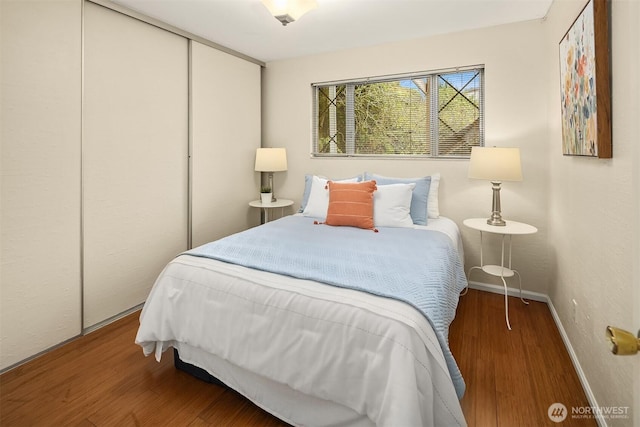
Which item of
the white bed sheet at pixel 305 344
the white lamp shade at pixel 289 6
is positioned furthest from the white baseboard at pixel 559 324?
the white lamp shade at pixel 289 6

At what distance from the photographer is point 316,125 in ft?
13.3

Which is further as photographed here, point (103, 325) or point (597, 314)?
point (103, 325)

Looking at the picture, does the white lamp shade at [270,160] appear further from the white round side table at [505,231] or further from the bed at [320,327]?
the white round side table at [505,231]

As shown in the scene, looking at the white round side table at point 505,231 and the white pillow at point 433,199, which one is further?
the white pillow at point 433,199

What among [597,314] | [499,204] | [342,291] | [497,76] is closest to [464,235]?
[499,204]

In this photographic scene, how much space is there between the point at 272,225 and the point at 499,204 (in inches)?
75.4

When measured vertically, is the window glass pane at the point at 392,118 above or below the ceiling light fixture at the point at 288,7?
below

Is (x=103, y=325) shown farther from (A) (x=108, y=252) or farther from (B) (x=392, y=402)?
(B) (x=392, y=402)

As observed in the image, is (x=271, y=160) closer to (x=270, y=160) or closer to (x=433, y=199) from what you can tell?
(x=270, y=160)

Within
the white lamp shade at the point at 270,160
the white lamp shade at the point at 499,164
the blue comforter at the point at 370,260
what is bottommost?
the blue comforter at the point at 370,260

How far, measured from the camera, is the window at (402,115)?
129 inches

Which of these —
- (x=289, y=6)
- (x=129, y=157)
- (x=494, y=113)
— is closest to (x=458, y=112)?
(x=494, y=113)

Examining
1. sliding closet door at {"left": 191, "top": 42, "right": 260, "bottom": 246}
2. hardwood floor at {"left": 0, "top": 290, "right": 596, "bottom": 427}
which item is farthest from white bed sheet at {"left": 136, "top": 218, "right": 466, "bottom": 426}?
sliding closet door at {"left": 191, "top": 42, "right": 260, "bottom": 246}

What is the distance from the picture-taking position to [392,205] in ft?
9.47
